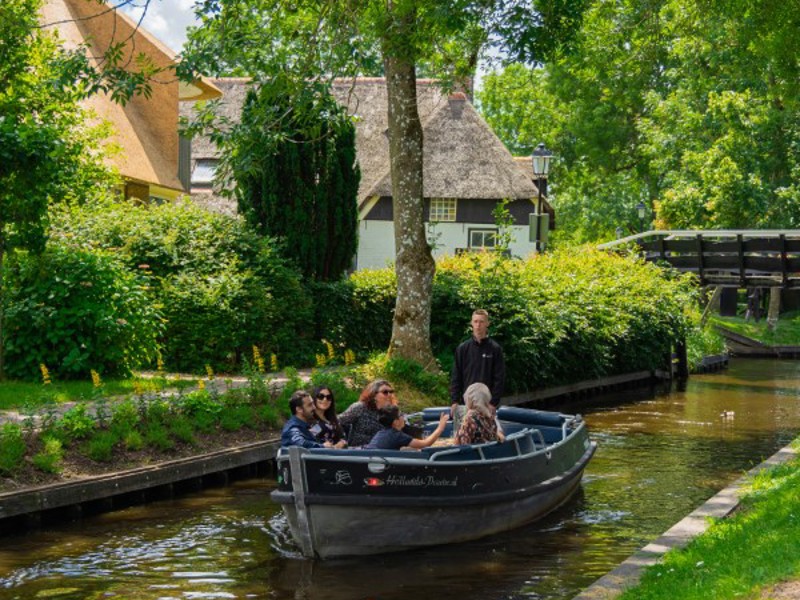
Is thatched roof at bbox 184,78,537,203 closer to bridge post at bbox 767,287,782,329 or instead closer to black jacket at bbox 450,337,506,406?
bridge post at bbox 767,287,782,329

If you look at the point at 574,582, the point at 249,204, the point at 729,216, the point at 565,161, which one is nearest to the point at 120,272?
the point at 249,204

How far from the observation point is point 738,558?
9.91m

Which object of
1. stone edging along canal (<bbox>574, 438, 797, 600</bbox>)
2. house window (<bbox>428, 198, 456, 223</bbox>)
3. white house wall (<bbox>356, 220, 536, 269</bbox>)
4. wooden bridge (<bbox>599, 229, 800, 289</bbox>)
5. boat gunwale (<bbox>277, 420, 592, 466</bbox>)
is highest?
house window (<bbox>428, 198, 456, 223</bbox>)

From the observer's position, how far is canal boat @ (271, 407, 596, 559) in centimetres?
1241

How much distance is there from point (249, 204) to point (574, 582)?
660 inches

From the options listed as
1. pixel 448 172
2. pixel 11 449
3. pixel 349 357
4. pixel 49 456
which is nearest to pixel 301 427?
pixel 49 456

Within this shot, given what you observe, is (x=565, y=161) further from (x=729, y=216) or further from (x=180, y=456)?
(x=180, y=456)

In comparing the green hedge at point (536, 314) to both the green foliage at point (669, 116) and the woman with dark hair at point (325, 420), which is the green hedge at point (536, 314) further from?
the woman with dark hair at point (325, 420)

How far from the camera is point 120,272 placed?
21.4m

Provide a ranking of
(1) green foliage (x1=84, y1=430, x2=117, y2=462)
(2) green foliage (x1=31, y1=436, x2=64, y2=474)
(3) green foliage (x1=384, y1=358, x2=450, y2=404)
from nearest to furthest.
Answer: (2) green foliage (x1=31, y1=436, x2=64, y2=474)
(1) green foliage (x1=84, y1=430, x2=117, y2=462)
(3) green foliage (x1=384, y1=358, x2=450, y2=404)

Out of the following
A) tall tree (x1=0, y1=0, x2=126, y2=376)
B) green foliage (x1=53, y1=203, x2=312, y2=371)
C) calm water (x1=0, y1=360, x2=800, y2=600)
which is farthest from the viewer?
green foliage (x1=53, y1=203, x2=312, y2=371)

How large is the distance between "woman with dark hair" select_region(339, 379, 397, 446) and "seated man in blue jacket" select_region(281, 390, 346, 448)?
310mm

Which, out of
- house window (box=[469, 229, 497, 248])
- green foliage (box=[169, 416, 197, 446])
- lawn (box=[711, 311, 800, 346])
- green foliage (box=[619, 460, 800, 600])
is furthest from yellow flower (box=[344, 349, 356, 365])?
house window (box=[469, 229, 497, 248])

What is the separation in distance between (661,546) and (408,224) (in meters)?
12.4
